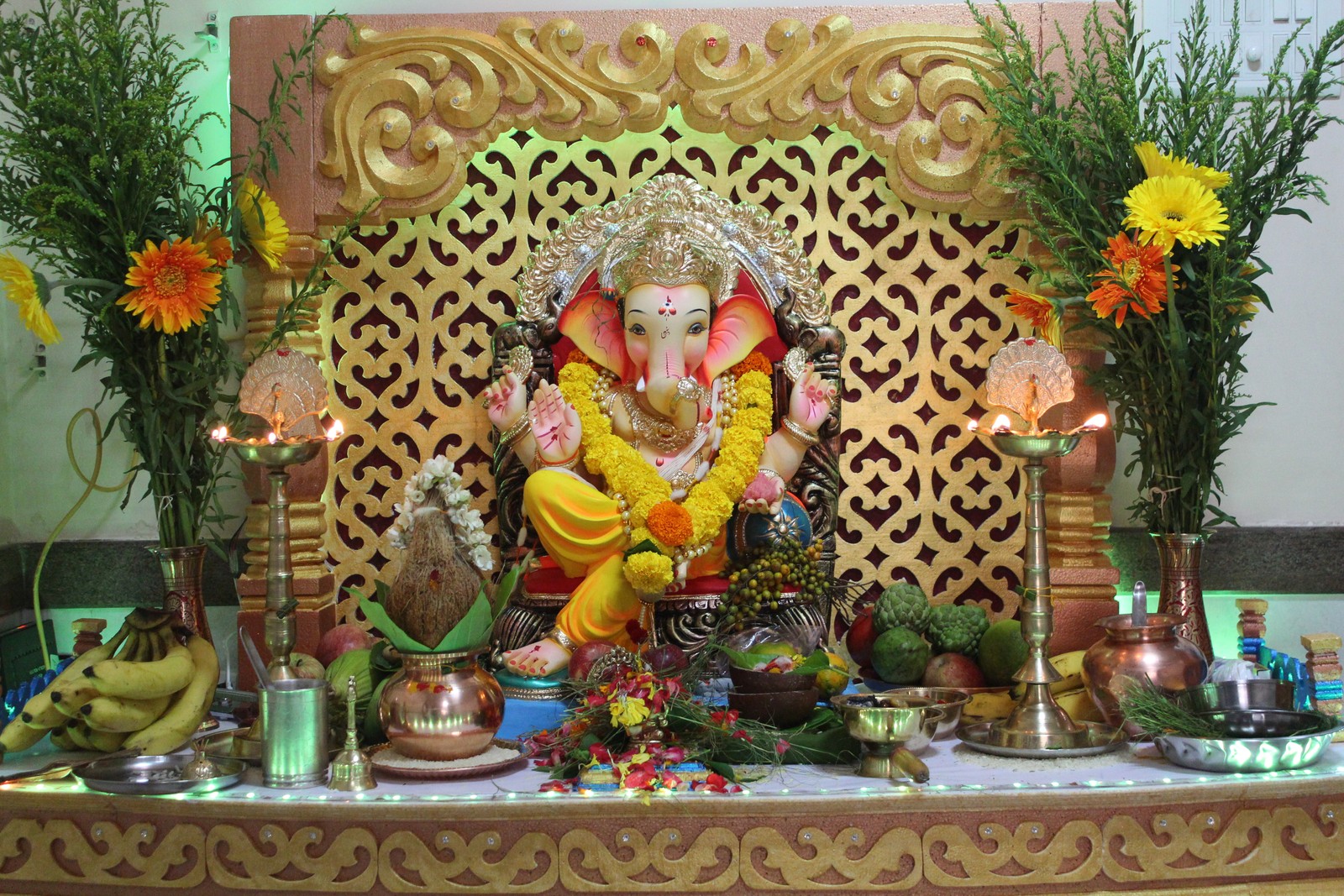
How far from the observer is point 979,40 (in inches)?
152

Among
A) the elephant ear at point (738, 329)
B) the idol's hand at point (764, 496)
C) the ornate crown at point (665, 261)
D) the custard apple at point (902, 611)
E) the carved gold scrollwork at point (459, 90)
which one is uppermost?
the carved gold scrollwork at point (459, 90)

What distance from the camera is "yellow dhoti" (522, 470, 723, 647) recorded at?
3617 mm

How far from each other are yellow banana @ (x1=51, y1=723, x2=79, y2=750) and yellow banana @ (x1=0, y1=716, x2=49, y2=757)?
0.20 ft

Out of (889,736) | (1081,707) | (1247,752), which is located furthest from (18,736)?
(1247,752)

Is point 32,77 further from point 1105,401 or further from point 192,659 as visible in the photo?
point 1105,401

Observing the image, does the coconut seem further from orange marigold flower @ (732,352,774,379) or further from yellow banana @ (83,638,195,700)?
orange marigold flower @ (732,352,774,379)

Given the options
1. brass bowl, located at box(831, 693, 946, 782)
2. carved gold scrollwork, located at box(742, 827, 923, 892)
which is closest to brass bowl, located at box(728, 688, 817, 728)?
brass bowl, located at box(831, 693, 946, 782)

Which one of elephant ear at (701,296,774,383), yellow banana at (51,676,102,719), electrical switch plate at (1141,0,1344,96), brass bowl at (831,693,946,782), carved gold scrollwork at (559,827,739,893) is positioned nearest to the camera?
carved gold scrollwork at (559,827,739,893)

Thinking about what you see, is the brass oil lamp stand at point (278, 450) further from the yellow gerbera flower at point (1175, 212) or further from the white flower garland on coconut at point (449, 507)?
the yellow gerbera flower at point (1175, 212)

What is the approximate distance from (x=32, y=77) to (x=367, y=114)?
954 mm

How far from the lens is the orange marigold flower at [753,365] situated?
391 cm

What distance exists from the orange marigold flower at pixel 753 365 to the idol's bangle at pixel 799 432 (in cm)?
20

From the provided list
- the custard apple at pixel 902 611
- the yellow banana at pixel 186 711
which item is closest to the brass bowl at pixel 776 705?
the custard apple at pixel 902 611

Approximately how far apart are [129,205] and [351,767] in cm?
178
